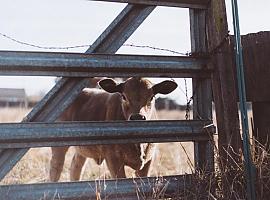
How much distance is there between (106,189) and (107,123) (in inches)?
17.1

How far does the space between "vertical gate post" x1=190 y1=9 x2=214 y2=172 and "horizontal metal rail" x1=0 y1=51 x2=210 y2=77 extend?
0.33 ft

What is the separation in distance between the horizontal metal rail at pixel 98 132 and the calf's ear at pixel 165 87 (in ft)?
6.15

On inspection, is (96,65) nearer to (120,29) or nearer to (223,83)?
(120,29)

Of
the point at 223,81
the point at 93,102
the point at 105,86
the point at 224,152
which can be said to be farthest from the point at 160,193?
the point at 93,102

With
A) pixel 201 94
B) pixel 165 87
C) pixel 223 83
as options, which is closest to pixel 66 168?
pixel 165 87

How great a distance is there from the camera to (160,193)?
133 inches

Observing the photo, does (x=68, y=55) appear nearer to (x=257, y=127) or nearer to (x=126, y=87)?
(x=257, y=127)

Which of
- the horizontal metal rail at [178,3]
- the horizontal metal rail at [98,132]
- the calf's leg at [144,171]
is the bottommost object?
the horizontal metal rail at [98,132]

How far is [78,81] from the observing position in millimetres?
3369

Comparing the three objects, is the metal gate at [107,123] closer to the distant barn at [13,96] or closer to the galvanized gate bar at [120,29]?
the galvanized gate bar at [120,29]

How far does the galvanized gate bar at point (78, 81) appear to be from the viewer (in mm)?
3146

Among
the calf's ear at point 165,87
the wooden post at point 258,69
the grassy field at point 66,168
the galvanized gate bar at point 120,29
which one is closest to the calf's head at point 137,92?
the calf's ear at point 165,87

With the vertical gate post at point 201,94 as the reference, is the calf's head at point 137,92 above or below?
above

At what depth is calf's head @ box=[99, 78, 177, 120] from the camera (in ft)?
18.6
